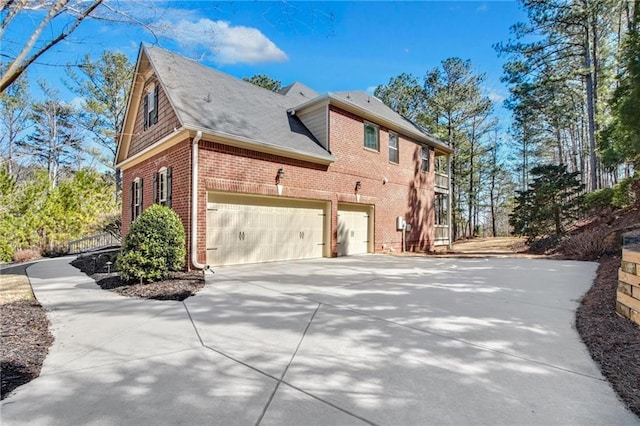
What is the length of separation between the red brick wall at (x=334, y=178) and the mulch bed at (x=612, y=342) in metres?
7.49

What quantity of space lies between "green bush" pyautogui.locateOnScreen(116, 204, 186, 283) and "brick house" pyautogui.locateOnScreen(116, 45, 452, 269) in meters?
0.98

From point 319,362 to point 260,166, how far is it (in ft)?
23.3

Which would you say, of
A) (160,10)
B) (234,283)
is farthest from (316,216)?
(160,10)

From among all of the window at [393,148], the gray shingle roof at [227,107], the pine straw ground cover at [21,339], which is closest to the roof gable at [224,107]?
the gray shingle roof at [227,107]

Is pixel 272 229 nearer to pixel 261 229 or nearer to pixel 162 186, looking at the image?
pixel 261 229

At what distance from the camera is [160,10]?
5148 mm

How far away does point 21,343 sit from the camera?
3.39 meters

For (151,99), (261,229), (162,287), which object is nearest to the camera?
(162,287)

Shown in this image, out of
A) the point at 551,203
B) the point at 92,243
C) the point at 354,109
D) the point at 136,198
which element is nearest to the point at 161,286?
the point at 136,198

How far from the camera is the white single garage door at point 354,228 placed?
479 inches

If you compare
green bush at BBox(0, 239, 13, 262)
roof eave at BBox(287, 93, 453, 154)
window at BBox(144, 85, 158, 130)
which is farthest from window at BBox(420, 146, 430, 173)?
green bush at BBox(0, 239, 13, 262)

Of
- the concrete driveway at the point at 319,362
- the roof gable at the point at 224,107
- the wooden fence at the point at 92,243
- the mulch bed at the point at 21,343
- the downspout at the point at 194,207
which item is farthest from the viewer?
the wooden fence at the point at 92,243

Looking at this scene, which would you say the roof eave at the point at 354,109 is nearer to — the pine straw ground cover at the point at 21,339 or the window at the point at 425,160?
the window at the point at 425,160

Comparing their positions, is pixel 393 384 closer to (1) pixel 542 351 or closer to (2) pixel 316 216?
(1) pixel 542 351
